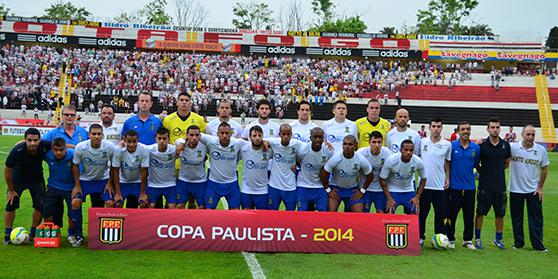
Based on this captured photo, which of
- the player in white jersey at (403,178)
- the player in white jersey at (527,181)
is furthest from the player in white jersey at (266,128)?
the player in white jersey at (527,181)

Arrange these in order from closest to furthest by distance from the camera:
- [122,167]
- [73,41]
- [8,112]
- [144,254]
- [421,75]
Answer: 1. [144,254]
2. [122,167]
3. [8,112]
4. [421,75]
5. [73,41]

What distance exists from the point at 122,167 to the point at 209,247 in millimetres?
1993

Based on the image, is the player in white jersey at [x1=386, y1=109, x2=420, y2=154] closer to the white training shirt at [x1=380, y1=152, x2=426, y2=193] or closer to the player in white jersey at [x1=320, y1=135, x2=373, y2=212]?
the white training shirt at [x1=380, y1=152, x2=426, y2=193]

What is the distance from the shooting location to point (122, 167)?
861cm

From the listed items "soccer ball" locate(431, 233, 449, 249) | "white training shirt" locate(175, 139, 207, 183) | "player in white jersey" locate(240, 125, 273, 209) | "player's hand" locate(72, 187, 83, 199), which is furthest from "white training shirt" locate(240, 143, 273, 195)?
"soccer ball" locate(431, 233, 449, 249)

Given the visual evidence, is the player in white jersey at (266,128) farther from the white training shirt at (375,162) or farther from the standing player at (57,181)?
the standing player at (57,181)

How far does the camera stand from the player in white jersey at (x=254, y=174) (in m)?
8.73

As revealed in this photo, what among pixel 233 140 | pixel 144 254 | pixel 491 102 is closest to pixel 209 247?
pixel 144 254

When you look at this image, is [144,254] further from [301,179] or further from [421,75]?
[421,75]

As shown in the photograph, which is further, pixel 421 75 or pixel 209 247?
pixel 421 75

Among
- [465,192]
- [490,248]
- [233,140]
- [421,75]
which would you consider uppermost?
[421,75]

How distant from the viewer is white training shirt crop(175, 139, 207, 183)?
29.1 feet

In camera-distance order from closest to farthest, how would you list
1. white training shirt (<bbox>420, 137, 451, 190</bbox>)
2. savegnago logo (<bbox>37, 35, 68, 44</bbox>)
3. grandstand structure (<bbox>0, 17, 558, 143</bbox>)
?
1. white training shirt (<bbox>420, 137, 451, 190</bbox>)
2. grandstand structure (<bbox>0, 17, 558, 143</bbox>)
3. savegnago logo (<bbox>37, 35, 68, 44</bbox>)

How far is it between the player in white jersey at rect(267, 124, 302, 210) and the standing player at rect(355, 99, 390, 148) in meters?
1.46
